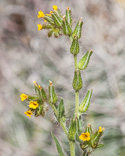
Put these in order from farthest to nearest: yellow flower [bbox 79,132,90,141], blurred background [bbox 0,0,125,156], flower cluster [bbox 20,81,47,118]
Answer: blurred background [bbox 0,0,125,156], flower cluster [bbox 20,81,47,118], yellow flower [bbox 79,132,90,141]

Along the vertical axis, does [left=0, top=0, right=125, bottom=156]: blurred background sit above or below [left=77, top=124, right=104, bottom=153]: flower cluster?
above

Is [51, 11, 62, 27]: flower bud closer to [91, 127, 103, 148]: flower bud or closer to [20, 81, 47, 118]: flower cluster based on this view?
[20, 81, 47, 118]: flower cluster

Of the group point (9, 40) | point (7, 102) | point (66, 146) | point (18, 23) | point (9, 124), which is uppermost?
point (18, 23)

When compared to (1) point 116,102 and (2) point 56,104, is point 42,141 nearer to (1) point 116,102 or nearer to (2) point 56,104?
(1) point 116,102

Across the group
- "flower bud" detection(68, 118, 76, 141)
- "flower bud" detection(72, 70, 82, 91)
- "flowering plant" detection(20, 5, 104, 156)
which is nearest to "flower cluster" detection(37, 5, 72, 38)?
"flowering plant" detection(20, 5, 104, 156)

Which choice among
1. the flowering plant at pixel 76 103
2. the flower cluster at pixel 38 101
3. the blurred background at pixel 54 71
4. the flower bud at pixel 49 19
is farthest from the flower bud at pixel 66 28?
the blurred background at pixel 54 71

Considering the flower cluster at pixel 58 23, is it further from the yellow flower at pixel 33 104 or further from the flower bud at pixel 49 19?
the yellow flower at pixel 33 104

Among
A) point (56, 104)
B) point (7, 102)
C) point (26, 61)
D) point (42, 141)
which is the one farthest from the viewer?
point (26, 61)

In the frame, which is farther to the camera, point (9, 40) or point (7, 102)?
point (9, 40)

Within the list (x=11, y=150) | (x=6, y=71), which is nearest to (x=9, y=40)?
(x=6, y=71)
